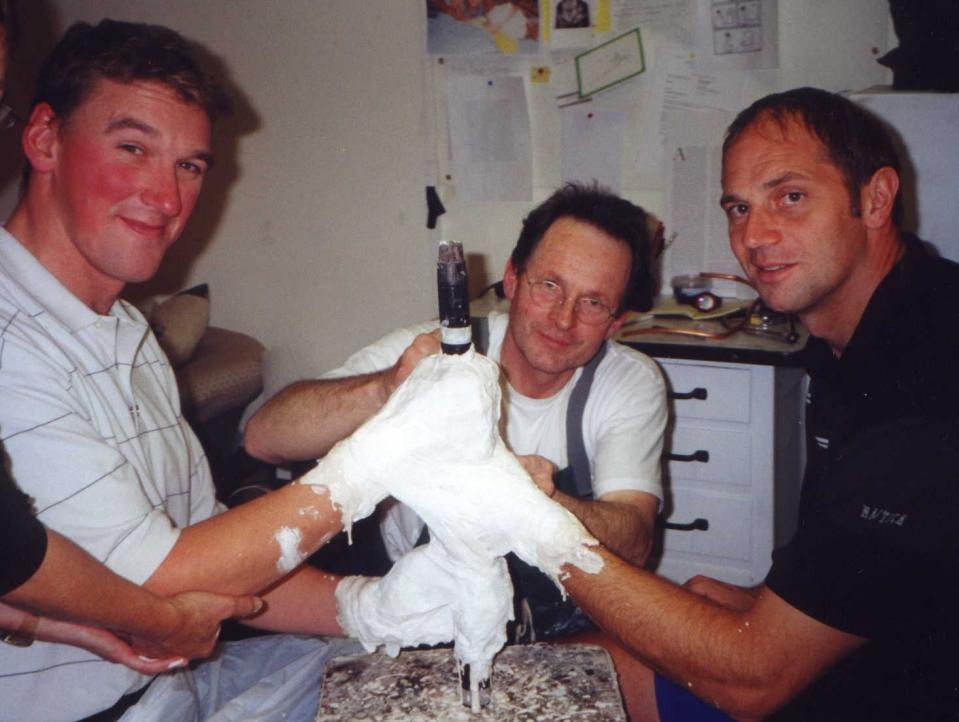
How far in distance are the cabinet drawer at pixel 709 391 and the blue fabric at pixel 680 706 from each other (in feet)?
2.85

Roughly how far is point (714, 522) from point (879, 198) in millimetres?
1045

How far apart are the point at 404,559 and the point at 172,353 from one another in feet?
5.59

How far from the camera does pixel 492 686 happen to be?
1.05 metres

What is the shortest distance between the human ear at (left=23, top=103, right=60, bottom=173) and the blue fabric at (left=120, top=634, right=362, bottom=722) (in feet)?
2.59

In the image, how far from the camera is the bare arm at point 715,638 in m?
1.02

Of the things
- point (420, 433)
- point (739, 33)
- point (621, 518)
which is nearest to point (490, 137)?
point (739, 33)

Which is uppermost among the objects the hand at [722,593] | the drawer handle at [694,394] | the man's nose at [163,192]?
the man's nose at [163,192]

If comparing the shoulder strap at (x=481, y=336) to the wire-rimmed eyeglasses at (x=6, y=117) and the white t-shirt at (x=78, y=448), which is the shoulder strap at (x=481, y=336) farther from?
the wire-rimmed eyeglasses at (x=6, y=117)

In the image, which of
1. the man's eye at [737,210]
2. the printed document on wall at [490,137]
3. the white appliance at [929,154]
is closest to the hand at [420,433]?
the man's eye at [737,210]

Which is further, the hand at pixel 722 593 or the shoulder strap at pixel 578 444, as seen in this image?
the shoulder strap at pixel 578 444

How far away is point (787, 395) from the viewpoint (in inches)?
83.4


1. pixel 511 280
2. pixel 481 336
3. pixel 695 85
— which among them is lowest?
pixel 481 336

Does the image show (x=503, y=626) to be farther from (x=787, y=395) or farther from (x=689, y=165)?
(x=689, y=165)

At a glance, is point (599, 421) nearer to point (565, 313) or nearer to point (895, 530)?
point (565, 313)
